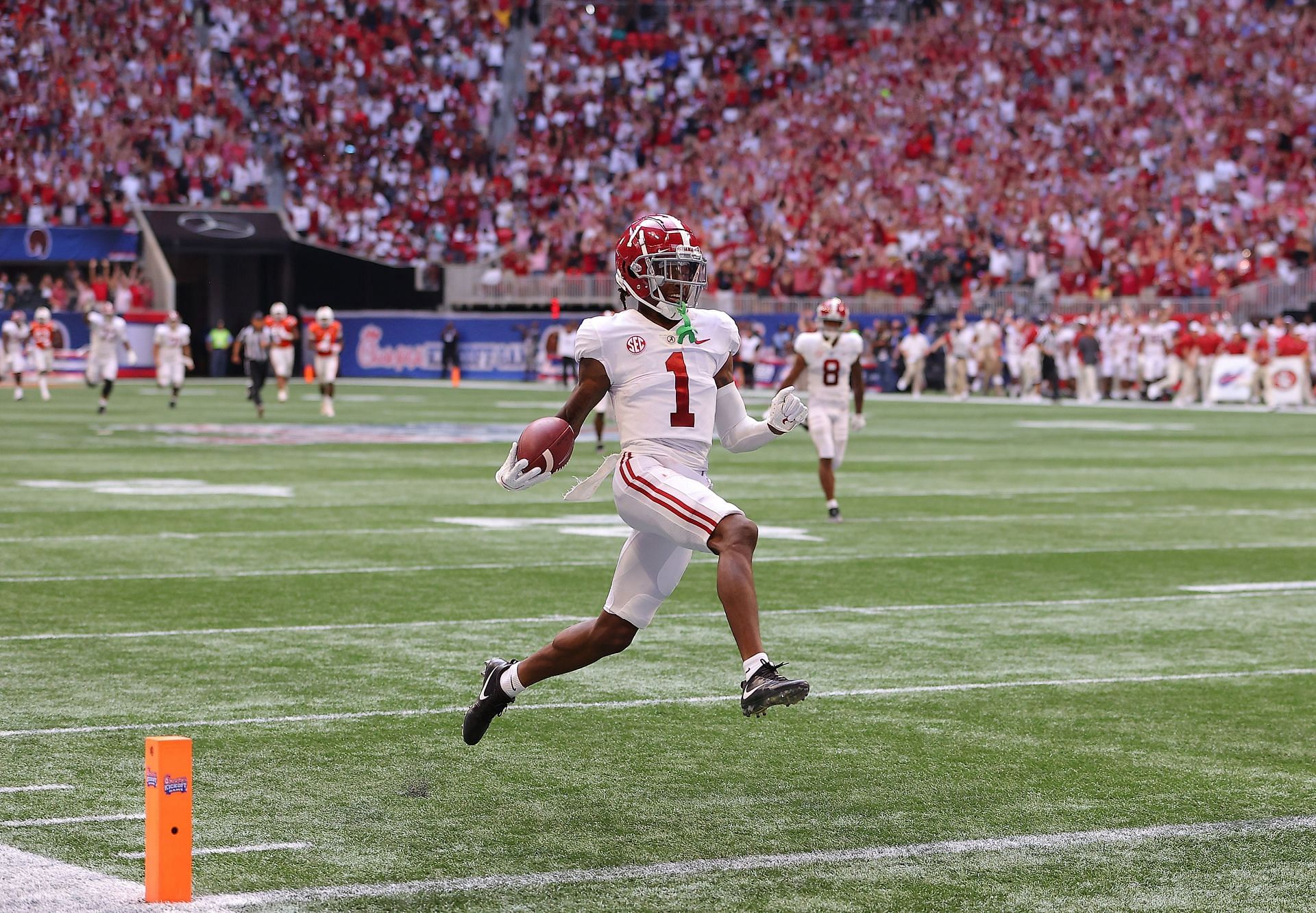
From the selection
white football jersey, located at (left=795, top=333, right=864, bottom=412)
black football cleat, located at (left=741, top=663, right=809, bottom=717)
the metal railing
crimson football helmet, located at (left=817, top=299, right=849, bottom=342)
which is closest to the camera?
black football cleat, located at (left=741, top=663, right=809, bottom=717)

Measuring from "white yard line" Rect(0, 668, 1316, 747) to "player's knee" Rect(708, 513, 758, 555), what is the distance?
1893 millimetres

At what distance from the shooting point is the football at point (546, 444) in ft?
20.0

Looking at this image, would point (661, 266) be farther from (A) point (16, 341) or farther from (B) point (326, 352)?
(A) point (16, 341)

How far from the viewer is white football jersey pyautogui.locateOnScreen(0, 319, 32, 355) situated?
131ft

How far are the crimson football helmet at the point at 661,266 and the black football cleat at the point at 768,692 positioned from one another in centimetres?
144

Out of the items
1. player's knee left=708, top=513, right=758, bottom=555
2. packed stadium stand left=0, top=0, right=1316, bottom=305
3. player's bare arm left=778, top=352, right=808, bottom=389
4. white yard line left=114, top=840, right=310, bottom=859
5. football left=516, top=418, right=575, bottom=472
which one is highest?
packed stadium stand left=0, top=0, right=1316, bottom=305

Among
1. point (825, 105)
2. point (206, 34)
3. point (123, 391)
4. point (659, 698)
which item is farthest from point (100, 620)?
point (206, 34)

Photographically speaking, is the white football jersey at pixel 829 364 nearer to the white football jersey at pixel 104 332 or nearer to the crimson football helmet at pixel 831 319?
the crimson football helmet at pixel 831 319

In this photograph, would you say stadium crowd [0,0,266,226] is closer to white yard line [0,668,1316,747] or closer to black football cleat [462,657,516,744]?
white yard line [0,668,1316,747]

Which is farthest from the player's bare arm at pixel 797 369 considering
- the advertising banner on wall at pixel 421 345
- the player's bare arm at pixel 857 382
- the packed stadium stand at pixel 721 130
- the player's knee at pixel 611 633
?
the advertising banner on wall at pixel 421 345

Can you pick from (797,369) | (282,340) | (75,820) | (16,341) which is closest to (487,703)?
(75,820)

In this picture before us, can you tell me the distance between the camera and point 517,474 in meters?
6.14

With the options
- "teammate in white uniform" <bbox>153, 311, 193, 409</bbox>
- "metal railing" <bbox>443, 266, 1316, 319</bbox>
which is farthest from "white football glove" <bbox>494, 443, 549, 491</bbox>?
"metal railing" <bbox>443, 266, 1316, 319</bbox>

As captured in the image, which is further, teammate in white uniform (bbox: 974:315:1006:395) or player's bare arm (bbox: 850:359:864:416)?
teammate in white uniform (bbox: 974:315:1006:395)
